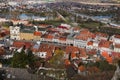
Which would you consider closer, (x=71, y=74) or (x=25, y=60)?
(x=71, y=74)

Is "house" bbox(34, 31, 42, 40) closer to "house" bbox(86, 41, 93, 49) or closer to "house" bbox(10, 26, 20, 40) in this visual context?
"house" bbox(10, 26, 20, 40)

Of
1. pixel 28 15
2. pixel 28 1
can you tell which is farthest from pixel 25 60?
pixel 28 1

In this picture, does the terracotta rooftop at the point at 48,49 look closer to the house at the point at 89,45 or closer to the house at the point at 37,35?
the house at the point at 89,45

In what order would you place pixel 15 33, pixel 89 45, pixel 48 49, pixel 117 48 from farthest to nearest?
1. pixel 15 33
2. pixel 89 45
3. pixel 117 48
4. pixel 48 49

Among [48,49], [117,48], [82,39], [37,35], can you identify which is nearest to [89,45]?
[82,39]

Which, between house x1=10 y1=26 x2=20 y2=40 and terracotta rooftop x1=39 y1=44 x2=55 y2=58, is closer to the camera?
terracotta rooftop x1=39 y1=44 x2=55 y2=58

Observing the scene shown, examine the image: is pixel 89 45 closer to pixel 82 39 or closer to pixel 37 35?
pixel 82 39

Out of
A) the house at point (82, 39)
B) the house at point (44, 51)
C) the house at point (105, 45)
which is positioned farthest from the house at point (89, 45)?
the house at point (44, 51)

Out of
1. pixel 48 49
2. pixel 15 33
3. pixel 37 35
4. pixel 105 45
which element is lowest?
pixel 37 35

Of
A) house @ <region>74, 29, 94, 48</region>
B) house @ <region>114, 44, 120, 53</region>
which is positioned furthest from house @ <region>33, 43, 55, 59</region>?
house @ <region>114, 44, 120, 53</region>

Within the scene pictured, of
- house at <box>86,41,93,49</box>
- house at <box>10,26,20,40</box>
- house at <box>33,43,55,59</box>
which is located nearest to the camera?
house at <box>33,43,55,59</box>

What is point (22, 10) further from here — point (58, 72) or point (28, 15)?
point (58, 72)
